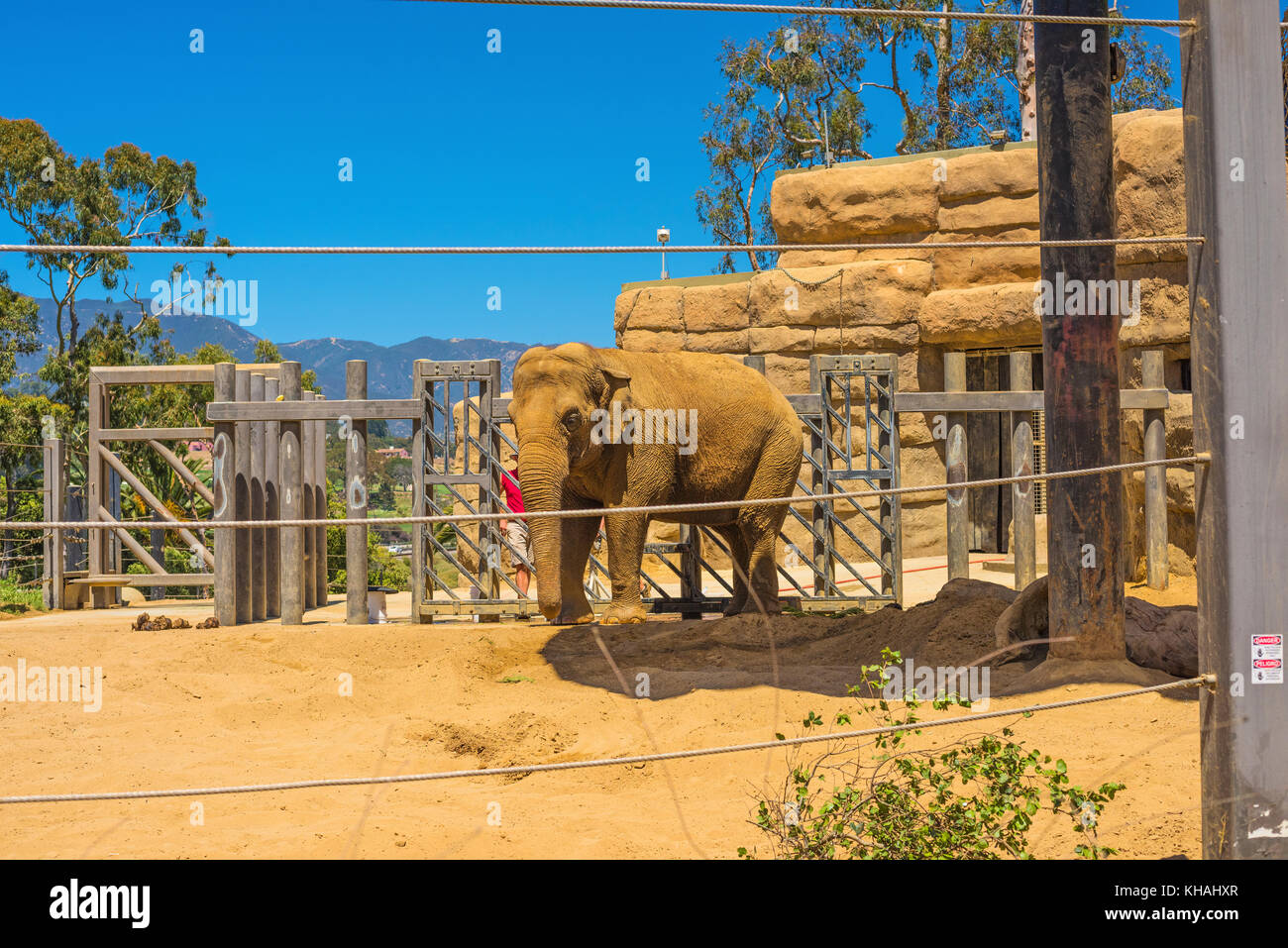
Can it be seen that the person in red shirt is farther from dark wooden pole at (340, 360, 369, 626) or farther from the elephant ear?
the elephant ear

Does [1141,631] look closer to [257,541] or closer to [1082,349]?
[1082,349]

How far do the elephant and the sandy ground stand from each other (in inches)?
25.6

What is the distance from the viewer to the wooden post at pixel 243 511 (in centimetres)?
1056

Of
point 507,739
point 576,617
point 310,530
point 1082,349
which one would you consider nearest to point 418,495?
point 576,617

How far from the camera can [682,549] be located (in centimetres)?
1005

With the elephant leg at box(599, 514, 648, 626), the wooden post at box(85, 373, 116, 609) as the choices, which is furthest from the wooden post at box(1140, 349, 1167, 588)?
the wooden post at box(85, 373, 116, 609)

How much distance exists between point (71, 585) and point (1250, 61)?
12.9 metres

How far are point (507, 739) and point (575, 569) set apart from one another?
2922mm

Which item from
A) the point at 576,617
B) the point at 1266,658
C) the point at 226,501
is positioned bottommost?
the point at 576,617

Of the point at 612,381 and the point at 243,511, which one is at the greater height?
the point at 612,381

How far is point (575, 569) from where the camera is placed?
861 centimetres

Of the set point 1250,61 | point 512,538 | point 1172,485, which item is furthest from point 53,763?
point 1172,485

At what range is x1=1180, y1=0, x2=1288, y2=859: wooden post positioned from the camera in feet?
11.2
